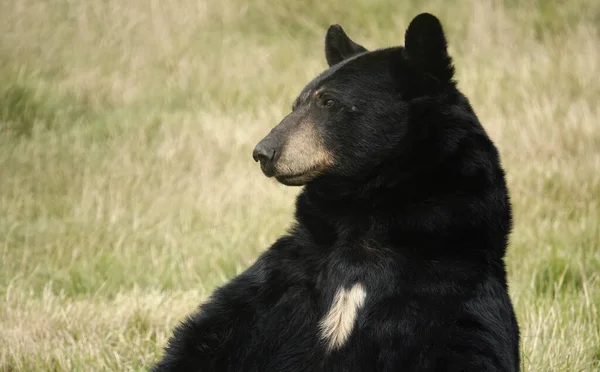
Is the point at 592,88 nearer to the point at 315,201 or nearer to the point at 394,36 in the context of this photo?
the point at 394,36

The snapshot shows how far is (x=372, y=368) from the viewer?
3.04 metres

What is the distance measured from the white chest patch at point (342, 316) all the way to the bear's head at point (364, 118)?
50 cm

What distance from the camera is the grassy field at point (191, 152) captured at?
15.4 feet

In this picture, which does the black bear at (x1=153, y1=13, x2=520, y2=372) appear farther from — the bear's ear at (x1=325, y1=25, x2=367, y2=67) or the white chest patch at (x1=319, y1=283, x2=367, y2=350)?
the bear's ear at (x1=325, y1=25, x2=367, y2=67)

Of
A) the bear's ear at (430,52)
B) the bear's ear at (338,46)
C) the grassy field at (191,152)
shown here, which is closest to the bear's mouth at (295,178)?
the bear's ear at (430,52)

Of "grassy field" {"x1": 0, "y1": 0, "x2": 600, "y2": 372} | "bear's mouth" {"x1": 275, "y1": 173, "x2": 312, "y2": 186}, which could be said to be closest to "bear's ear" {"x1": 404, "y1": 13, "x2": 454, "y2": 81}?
"bear's mouth" {"x1": 275, "y1": 173, "x2": 312, "y2": 186}

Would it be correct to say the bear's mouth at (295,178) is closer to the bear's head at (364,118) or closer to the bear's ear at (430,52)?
the bear's head at (364,118)

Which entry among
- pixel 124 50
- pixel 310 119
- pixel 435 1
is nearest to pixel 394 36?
pixel 435 1

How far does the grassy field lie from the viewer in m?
4.70

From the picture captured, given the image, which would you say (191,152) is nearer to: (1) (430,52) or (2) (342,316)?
(1) (430,52)

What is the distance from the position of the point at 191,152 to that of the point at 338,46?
380 cm

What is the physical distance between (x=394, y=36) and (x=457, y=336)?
7067 mm

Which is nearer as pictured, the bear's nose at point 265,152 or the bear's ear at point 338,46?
the bear's nose at point 265,152

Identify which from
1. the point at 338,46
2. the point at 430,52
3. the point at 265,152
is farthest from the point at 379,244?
the point at 338,46
